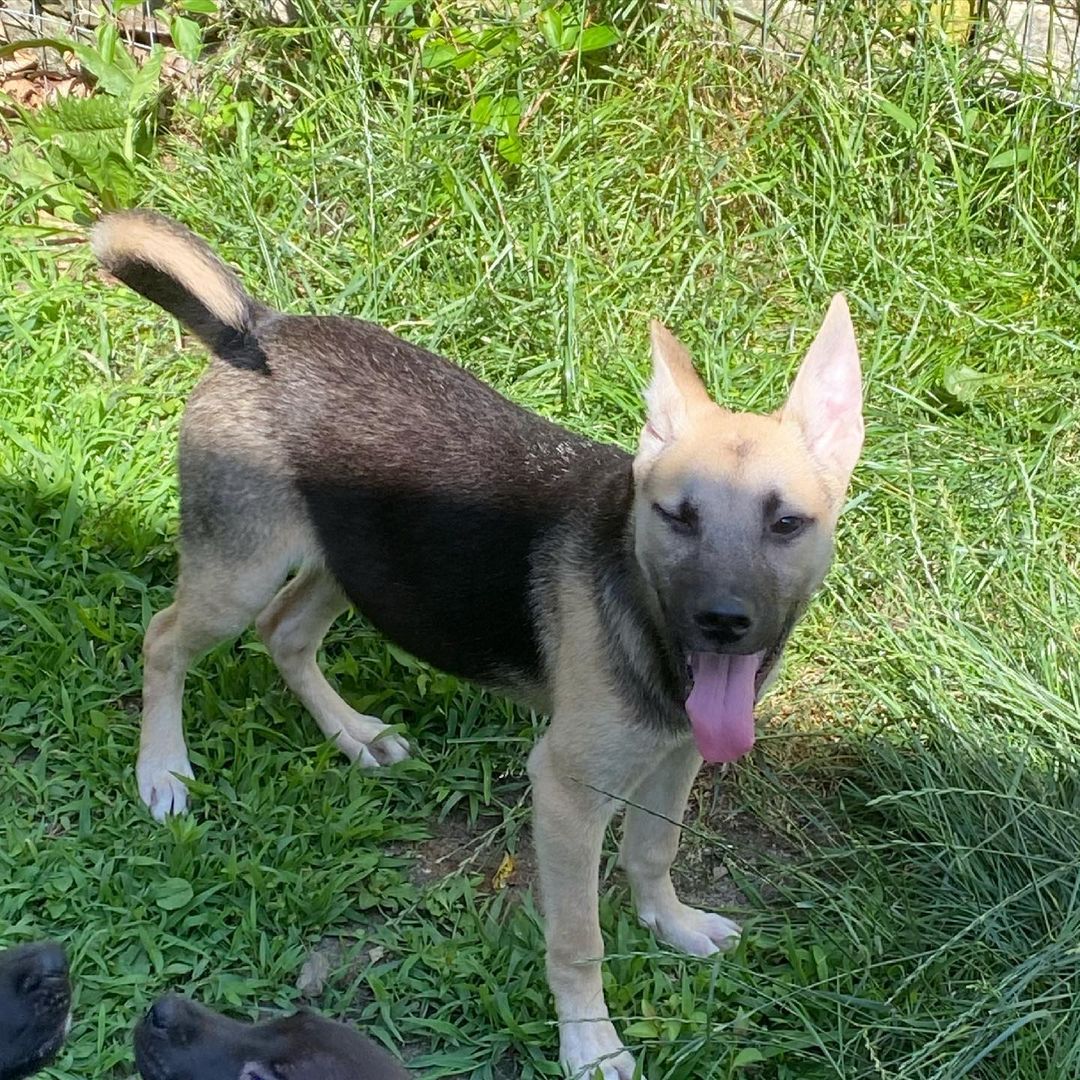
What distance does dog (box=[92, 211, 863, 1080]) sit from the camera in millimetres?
3164

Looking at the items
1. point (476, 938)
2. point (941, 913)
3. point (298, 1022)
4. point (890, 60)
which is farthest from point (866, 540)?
point (298, 1022)

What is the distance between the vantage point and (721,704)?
315 centimetres

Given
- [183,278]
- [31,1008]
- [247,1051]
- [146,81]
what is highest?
[183,278]

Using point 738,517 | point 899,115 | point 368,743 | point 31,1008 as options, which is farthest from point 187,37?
point 31,1008

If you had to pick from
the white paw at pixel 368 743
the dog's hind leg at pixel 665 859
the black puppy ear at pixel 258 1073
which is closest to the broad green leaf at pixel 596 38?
the white paw at pixel 368 743

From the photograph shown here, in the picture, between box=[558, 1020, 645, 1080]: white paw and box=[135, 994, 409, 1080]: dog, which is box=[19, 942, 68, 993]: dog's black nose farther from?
box=[558, 1020, 645, 1080]: white paw

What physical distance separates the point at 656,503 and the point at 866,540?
1.84m

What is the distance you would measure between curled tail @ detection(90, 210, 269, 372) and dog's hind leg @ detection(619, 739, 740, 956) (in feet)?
5.34

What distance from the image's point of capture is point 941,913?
3578 millimetres

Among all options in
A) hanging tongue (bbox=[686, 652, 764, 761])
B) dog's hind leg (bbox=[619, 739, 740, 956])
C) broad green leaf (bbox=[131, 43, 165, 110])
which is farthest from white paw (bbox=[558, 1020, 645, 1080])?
broad green leaf (bbox=[131, 43, 165, 110])

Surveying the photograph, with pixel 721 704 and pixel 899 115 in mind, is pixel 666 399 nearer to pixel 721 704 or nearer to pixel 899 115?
pixel 721 704

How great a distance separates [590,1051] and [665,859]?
0.56 m

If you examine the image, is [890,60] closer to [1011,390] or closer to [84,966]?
[1011,390]

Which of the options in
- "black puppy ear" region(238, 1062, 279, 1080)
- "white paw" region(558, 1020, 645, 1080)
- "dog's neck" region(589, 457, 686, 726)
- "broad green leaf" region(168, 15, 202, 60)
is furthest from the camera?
"broad green leaf" region(168, 15, 202, 60)
